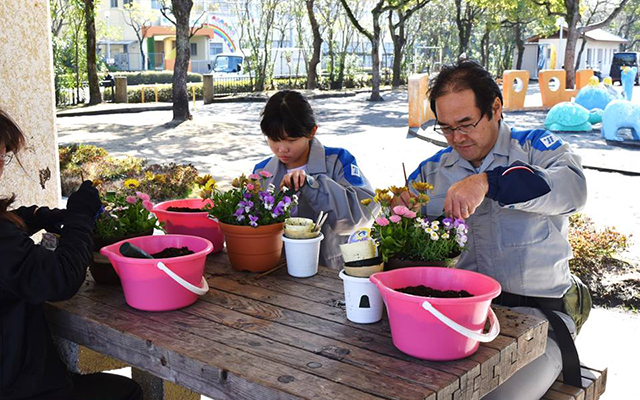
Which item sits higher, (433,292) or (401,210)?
(401,210)

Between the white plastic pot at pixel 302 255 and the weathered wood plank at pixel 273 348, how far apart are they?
1.13 feet

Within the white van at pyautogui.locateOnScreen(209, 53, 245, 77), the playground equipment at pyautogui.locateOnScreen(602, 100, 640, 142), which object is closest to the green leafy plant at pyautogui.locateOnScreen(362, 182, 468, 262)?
the playground equipment at pyautogui.locateOnScreen(602, 100, 640, 142)

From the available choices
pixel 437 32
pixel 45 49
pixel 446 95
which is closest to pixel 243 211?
pixel 446 95

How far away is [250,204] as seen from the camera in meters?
2.17

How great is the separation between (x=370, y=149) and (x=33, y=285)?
1081 cm

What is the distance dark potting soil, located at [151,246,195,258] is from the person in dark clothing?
0.22 metres

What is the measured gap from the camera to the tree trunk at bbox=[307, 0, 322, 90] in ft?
81.1

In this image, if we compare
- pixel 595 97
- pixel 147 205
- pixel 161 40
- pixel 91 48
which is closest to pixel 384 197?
pixel 147 205

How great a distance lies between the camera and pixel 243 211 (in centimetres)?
218

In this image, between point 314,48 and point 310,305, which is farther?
point 314,48

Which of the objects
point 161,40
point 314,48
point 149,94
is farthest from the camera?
point 161,40

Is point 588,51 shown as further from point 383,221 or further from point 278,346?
point 278,346

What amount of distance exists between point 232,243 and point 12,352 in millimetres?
731

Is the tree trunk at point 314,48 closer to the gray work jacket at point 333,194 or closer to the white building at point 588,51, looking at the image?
the white building at point 588,51
